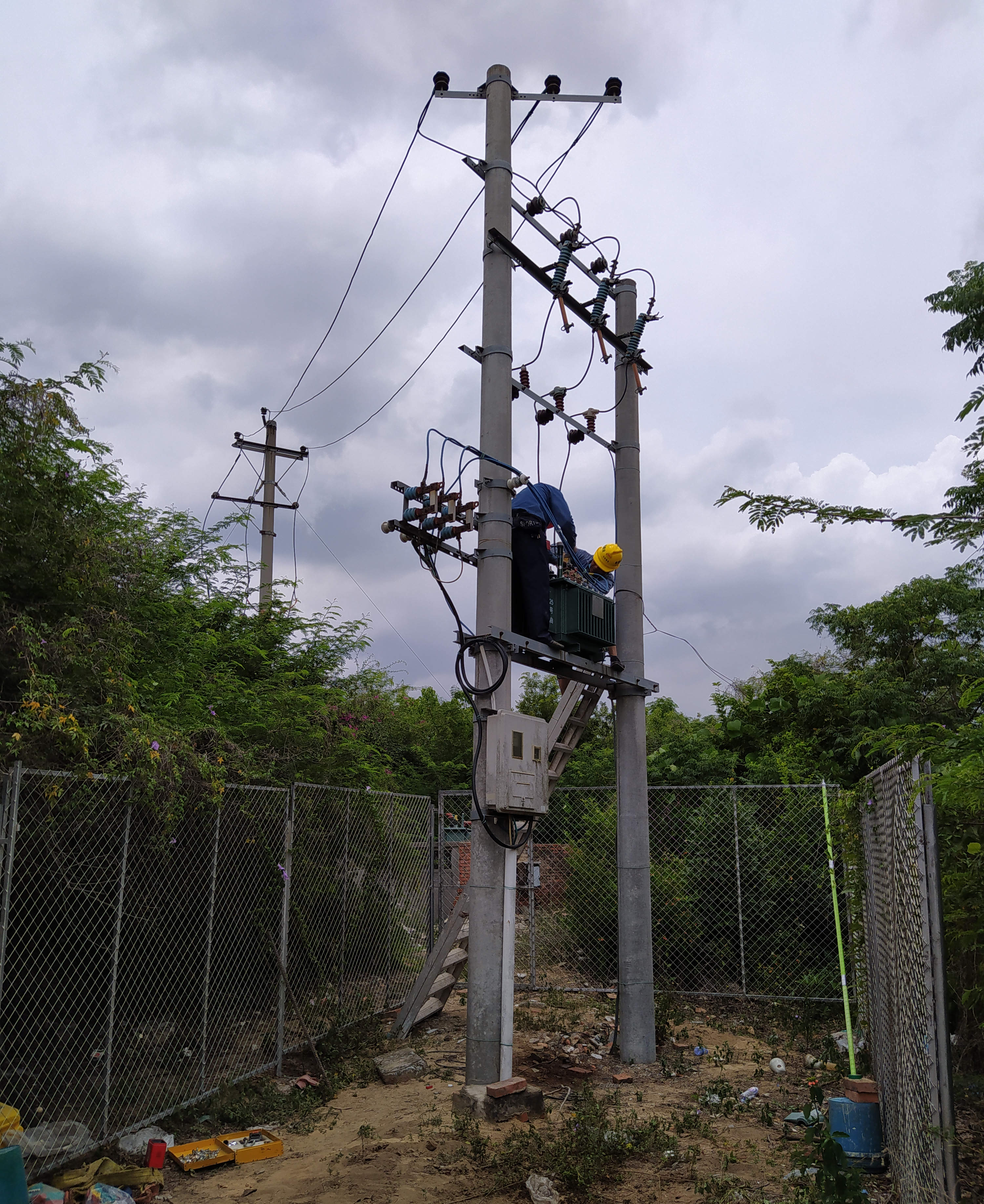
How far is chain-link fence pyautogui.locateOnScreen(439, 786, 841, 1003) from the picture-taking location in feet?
33.6

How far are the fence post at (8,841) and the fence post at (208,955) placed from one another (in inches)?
71.4

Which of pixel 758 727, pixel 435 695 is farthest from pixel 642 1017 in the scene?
pixel 435 695

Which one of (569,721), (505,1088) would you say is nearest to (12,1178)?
(505,1088)

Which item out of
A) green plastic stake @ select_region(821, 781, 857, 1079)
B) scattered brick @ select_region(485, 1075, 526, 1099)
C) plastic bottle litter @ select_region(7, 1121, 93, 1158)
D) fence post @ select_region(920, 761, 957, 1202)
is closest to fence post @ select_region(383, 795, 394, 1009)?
scattered brick @ select_region(485, 1075, 526, 1099)

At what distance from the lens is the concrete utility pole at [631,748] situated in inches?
323

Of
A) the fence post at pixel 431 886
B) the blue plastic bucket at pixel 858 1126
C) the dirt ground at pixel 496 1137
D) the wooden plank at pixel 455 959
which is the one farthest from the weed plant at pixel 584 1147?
the fence post at pixel 431 886

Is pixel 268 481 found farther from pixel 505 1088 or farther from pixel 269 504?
pixel 505 1088

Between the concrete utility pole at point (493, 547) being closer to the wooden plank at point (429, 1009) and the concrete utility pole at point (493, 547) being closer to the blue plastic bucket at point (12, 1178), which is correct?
the wooden plank at point (429, 1009)

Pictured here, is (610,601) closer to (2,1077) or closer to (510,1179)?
(510,1179)

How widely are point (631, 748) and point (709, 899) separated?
3.09m

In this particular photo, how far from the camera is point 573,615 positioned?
7.62 meters

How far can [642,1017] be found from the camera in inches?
321

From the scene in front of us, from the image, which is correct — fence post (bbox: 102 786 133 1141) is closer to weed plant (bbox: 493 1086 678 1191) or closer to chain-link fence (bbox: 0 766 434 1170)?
chain-link fence (bbox: 0 766 434 1170)

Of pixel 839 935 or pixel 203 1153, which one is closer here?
pixel 203 1153
